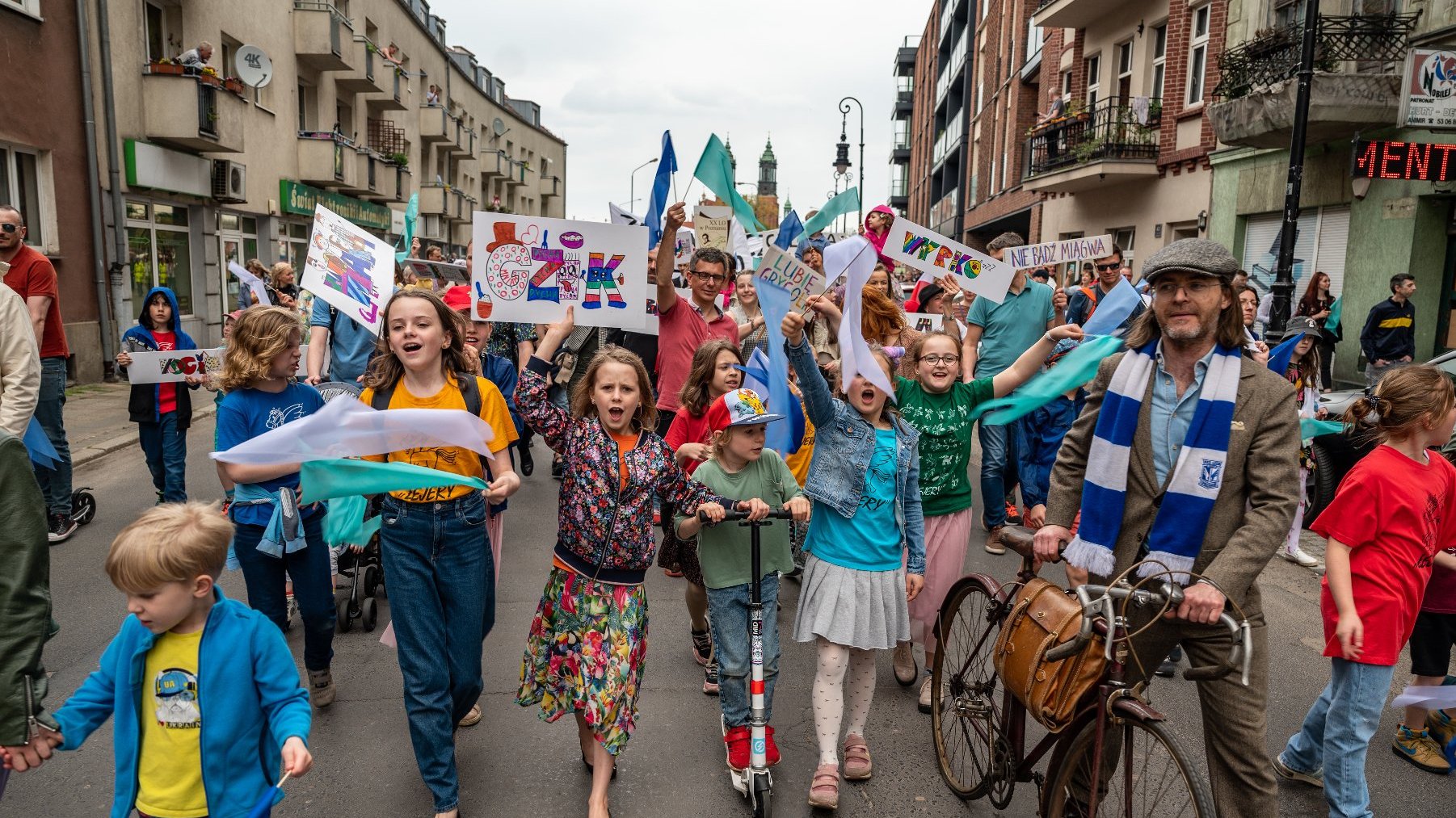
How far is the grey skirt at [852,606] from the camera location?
3.83 metres

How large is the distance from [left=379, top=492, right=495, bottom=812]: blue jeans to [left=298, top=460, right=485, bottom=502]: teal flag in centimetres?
34

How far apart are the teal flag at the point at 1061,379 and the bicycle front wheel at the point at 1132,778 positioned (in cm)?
155

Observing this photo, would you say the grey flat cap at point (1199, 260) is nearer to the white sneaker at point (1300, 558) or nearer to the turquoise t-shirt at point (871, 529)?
the turquoise t-shirt at point (871, 529)

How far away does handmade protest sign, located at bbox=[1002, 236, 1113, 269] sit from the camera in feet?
30.2

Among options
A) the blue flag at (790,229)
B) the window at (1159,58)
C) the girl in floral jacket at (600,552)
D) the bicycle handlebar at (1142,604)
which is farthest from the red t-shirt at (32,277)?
the window at (1159,58)

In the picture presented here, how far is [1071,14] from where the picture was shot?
21.6 meters

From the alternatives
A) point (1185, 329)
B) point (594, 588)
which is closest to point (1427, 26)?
point (1185, 329)

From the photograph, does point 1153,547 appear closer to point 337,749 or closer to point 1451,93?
point 337,749

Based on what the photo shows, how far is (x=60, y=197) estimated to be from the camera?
1484cm

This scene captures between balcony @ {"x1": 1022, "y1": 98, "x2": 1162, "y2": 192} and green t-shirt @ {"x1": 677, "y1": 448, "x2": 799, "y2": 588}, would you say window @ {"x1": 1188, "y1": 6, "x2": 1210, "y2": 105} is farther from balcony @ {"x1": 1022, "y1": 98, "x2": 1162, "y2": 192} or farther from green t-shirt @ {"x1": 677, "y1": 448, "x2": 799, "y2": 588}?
green t-shirt @ {"x1": 677, "y1": 448, "x2": 799, "y2": 588}

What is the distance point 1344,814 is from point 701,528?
2420 mm

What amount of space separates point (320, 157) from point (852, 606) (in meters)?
25.0

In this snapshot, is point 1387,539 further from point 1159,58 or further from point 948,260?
point 1159,58

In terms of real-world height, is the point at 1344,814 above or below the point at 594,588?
below
